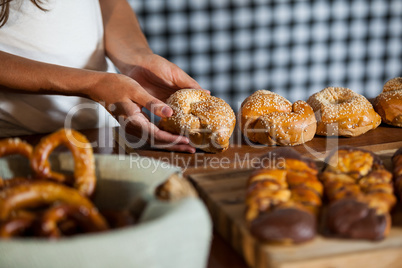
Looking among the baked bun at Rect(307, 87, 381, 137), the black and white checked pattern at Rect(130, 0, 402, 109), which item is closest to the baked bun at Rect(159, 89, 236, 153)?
the baked bun at Rect(307, 87, 381, 137)

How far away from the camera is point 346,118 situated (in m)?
1.39

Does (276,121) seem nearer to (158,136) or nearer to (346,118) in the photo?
(346,118)

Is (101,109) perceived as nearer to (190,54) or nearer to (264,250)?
(264,250)

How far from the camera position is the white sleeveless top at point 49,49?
1.48m

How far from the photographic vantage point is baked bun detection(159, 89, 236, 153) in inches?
50.4

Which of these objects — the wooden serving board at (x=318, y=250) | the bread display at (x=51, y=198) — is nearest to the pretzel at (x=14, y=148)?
the bread display at (x=51, y=198)

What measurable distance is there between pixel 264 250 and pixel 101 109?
1.13 meters

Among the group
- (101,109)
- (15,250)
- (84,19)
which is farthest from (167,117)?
(15,250)

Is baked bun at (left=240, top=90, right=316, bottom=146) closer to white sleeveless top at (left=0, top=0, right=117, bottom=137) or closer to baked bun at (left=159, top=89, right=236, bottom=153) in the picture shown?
baked bun at (left=159, top=89, right=236, bottom=153)

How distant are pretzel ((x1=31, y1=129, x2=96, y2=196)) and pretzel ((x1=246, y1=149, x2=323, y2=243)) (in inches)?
11.1

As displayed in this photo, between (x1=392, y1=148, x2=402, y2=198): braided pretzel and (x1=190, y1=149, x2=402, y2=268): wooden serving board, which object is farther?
(x1=392, y1=148, x2=402, y2=198): braided pretzel

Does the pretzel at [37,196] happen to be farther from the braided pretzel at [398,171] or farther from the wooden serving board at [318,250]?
the braided pretzel at [398,171]

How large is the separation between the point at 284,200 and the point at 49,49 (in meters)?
1.11

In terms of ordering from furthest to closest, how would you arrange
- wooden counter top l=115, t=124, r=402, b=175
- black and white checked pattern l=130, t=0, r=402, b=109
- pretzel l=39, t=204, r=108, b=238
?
black and white checked pattern l=130, t=0, r=402, b=109 → wooden counter top l=115, t=124, r=402, b=175 → pretzel l=39, t=204, r=108, b=238
